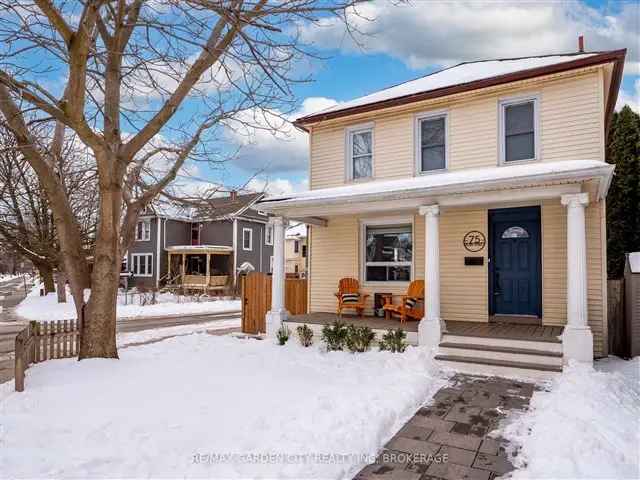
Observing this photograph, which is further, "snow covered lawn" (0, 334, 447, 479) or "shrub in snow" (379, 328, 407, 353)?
"shrub in snow" (379, 328, 407, 353)

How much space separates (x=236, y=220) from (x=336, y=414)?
2332 centimetres

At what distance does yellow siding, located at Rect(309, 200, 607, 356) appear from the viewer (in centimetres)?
773

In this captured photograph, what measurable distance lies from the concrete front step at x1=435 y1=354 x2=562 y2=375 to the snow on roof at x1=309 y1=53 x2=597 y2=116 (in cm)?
550

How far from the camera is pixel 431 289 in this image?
305 inches

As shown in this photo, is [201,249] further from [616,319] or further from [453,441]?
[453,441]

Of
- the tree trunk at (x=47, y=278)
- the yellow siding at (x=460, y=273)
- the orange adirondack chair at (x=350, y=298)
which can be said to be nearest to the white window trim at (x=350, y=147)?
the yellow siding at (x=460, y=273)

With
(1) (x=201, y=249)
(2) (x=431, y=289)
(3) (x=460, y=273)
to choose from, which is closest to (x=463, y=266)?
(3) (x=460, y=273)

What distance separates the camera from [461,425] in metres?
4.53

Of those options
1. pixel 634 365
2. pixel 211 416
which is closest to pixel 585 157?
pixel 634 365

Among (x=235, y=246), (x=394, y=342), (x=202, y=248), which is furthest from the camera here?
(x=235, y=246)

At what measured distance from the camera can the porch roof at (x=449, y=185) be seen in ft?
21.2

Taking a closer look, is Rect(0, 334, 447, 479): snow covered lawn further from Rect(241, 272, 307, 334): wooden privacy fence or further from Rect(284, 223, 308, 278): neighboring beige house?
Rect(284, 223, 308, 278): neighboring beige house

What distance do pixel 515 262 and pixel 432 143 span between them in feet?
10.2

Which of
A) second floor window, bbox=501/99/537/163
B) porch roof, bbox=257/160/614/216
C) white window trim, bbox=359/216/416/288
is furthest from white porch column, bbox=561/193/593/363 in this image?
white window trim, bbox=359/216/416/288
